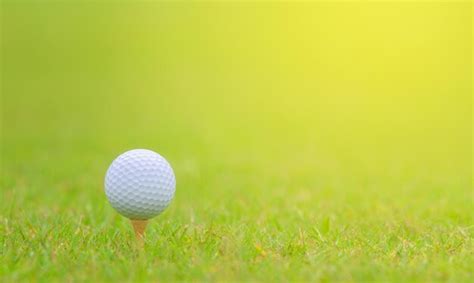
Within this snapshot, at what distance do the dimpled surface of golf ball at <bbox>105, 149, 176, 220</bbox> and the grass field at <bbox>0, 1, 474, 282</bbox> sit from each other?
0.20 m

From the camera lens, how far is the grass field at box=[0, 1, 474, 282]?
3.24m

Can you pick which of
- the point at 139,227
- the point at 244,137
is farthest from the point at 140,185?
the point at 244,137

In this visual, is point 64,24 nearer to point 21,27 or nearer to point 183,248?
point 21,27

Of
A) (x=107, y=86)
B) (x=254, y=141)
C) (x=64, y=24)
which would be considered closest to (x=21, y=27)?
(x=64, y=24)

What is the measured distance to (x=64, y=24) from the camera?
723 inches

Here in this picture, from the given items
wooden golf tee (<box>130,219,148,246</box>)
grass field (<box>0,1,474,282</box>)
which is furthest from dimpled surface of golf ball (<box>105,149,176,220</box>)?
grass field (<box>0,1,474,282</box>)

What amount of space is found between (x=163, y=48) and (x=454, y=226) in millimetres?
13582

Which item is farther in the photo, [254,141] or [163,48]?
[163,48]

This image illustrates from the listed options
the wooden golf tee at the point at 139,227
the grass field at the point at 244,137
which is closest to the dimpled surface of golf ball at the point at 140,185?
the wooden golf tee at the point at 139,227

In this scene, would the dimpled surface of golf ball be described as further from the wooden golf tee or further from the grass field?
the grass field

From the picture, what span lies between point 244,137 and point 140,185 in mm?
5810

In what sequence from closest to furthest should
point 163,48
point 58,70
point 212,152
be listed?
point 212,152, point 58,70, point 163,48

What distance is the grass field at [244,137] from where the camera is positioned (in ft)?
10.6

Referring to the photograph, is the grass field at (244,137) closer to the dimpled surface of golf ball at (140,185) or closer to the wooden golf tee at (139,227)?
the wooden golf tee at (139,227)
